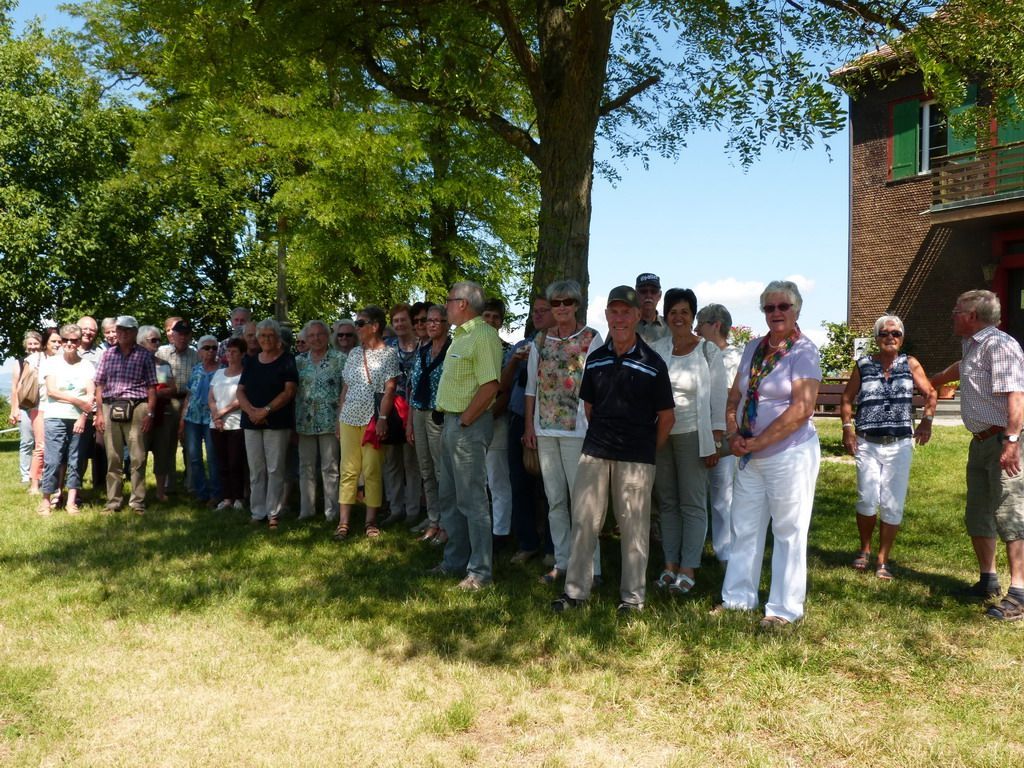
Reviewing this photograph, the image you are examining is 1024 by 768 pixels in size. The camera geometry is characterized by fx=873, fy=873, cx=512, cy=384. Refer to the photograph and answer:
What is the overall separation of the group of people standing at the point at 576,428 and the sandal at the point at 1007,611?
12 millimetres

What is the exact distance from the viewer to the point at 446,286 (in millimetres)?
16781

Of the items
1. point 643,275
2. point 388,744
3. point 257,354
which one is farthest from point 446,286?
point 388,744

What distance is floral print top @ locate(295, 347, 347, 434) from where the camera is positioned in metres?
8.49

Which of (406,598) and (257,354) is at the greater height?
(257,354)

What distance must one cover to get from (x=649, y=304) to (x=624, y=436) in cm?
150

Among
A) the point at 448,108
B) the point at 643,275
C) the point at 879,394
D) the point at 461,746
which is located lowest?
the point at 461,746

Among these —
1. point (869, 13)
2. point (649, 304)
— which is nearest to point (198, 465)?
point (649, 304)

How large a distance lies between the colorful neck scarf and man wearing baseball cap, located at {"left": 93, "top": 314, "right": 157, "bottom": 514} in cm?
659

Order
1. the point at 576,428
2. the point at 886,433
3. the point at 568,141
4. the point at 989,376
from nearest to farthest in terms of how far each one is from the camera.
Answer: the point at 989,376 < the point at 576,428 < the point at 886,433 < the point at 568,141

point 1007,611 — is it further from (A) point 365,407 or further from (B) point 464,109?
(B) point 464,109

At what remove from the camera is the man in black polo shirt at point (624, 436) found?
17.9 feet

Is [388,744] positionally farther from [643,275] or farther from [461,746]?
[643,275]

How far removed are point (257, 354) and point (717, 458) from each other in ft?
17.2

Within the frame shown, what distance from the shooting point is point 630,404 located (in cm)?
543
